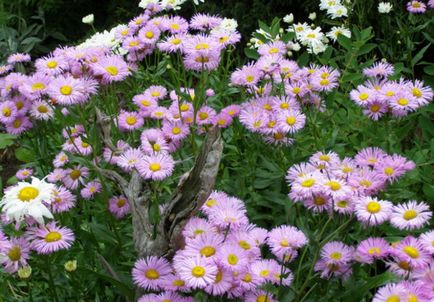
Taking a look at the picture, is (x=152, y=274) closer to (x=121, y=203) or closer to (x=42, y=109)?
(x=121, y=203)

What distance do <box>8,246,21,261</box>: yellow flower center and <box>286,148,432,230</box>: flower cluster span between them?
0.70m

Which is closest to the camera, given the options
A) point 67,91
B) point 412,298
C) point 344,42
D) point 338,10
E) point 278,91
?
point 412,298

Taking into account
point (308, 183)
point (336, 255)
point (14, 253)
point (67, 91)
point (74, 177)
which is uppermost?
point (308, 183)

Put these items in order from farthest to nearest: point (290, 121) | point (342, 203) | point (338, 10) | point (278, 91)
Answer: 1. point (338, 10)
2. point (278, 91)
3. point (290, 121)
4. point (342, 203)

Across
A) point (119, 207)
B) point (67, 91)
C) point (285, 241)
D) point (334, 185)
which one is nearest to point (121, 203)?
point (119, 207)

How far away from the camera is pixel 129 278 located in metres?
1.92

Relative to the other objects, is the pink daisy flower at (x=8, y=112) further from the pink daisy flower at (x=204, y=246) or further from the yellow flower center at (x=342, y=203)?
the yellow flower center at (x=342, y=203)

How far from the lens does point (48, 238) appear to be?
1.77m

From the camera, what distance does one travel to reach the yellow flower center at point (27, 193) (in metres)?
1.68

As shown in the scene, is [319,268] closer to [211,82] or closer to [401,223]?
[401,223]

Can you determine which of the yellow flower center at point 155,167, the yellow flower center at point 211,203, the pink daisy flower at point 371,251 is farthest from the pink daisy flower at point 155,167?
the pink daisy flower at point 371,251

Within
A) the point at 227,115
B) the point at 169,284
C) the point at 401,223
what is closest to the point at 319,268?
the point at 401,223

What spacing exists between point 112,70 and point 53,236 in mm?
663

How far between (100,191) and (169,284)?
2.28ft
